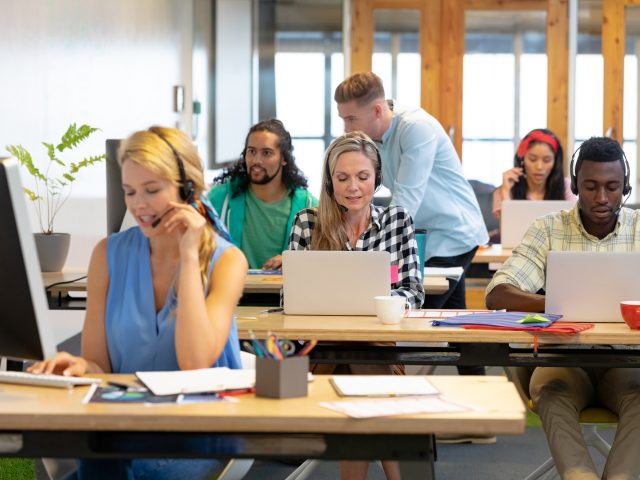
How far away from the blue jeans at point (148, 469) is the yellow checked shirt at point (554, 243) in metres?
1.42

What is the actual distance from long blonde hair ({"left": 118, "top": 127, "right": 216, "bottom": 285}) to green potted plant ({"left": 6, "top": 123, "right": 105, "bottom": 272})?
206cm

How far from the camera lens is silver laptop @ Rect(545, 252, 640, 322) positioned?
3.05 m

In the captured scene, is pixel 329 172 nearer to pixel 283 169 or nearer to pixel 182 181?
pixel 283 169

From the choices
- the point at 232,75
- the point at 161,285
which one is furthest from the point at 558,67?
the point at 161,285

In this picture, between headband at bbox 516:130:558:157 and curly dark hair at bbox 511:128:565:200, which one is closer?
curly dark hair at bbox 511:128:565:200

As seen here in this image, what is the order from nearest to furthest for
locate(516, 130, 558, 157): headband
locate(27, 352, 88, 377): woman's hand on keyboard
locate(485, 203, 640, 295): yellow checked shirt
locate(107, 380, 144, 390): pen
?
locate(107, 380, 144, 390): pen < locate(27, 352, 88, 377): woman's hand on keyboard < locate(485, 203, 640, 295): yellow checked shirt < locate(516, 130, 558, 157): headband

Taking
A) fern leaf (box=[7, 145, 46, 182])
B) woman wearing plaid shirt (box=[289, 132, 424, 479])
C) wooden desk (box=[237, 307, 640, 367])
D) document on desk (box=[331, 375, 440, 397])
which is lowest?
wooden desk (box=[237, 307, 640, 367])

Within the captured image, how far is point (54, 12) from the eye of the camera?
5305 millimetres

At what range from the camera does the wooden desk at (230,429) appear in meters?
1.88

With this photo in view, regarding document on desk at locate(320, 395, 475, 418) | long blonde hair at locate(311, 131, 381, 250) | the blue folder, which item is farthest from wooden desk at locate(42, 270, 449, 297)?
document on desk at locate(320, 395, 475, 418)

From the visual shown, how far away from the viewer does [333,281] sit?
128 inches

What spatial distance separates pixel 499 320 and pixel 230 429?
4.46 feet

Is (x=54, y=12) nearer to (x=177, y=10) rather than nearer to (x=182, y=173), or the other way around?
(x=177, y=10)

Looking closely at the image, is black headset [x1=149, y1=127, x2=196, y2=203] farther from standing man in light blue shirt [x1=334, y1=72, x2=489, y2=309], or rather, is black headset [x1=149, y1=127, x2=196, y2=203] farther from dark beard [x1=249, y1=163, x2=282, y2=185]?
dark beard [x1=249, y1=163, x2=282, y2=185]
